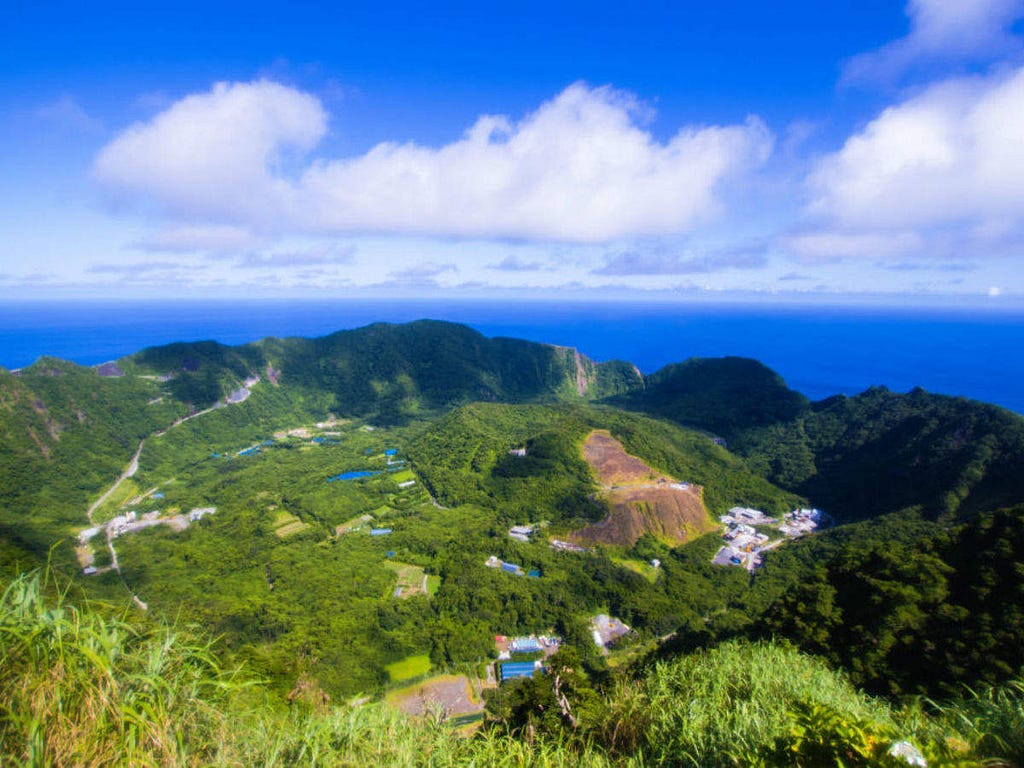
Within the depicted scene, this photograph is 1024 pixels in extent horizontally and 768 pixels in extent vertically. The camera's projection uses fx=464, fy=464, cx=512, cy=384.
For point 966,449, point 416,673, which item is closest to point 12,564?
point 416,673

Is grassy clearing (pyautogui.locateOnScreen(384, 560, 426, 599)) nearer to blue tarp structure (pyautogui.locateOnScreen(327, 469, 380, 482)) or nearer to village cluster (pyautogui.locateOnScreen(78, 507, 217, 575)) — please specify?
blue tarp structure (pyautogui.locateOnScreen(327, 469, 380, 482))

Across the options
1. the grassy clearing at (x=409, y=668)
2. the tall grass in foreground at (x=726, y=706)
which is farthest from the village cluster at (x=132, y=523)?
the tall grass in foreground at (x=726, y=706)

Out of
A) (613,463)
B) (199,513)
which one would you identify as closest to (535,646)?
(613,463)

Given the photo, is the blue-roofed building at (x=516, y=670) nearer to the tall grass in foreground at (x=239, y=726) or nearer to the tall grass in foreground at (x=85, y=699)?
the tall grass in foreground at (x=239, y=726)

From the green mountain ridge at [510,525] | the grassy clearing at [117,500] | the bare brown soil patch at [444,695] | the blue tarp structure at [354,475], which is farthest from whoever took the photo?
the blue tarp structure at [354,475]

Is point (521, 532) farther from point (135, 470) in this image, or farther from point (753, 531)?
point (135, 470)

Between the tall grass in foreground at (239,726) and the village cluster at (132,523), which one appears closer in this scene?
the tall grass in foreground at (239,726)

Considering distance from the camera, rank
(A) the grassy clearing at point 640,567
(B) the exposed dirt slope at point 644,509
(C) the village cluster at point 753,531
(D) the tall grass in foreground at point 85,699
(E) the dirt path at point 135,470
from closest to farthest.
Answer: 1. (D) the tall grass in foreground at point 85,699
2. (E) the dirt path at point 135,470
3. (A) the grassy clearing at point 640,567
4. (C) the village cluster at point 753,531
5. (B) the exposed dirt slope at point 644,509

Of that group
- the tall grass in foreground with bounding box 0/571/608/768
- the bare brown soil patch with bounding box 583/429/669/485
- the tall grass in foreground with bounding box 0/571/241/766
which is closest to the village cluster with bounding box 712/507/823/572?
the bare brown soil patch with bounding box 583/429/669/485
